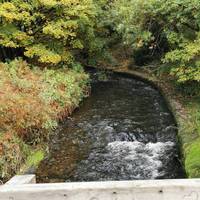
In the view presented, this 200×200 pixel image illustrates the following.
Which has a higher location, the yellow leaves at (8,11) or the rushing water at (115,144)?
the yellow leaves at (8,11)

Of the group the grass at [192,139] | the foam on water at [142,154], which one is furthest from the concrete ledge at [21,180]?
the foam on water at [142,154]

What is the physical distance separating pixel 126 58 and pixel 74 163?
18512 mm

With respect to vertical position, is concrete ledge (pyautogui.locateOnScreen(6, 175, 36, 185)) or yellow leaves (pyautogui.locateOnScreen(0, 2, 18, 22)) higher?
yellow leaves (pyautogui.locateOnScreen(0, 2, 18, 22))

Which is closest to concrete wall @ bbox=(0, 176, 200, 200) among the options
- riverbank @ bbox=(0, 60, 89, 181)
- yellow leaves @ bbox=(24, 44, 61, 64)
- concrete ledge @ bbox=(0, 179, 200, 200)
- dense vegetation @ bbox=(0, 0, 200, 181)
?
concrete ledge @ bbox=(0, 179, 200, 200)

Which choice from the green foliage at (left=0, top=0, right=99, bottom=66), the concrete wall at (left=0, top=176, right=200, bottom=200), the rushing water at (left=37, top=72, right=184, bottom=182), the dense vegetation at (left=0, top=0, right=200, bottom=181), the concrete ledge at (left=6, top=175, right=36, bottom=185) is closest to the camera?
the concrete wall at (left=0, top=176, right=200, bottom=200)

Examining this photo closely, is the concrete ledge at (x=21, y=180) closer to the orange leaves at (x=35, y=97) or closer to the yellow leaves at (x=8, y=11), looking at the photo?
the orange leaves at (x=35, y=97)

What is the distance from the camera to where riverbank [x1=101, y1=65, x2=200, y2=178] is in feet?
30.5

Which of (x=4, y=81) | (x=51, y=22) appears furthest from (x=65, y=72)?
(x=4, y=81)

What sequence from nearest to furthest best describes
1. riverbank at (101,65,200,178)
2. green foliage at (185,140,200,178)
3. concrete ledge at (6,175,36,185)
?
concrete ledge at (6,175,36,185)
green foliage at (185,140,200,178)
riverbank at (101,65,200,178)

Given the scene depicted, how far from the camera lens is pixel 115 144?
40.6ft

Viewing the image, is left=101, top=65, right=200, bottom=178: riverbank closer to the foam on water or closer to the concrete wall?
the foam on water

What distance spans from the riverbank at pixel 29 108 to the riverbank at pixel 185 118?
378cm

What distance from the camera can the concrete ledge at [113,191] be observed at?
189 inches

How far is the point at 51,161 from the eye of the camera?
11.1 meters
